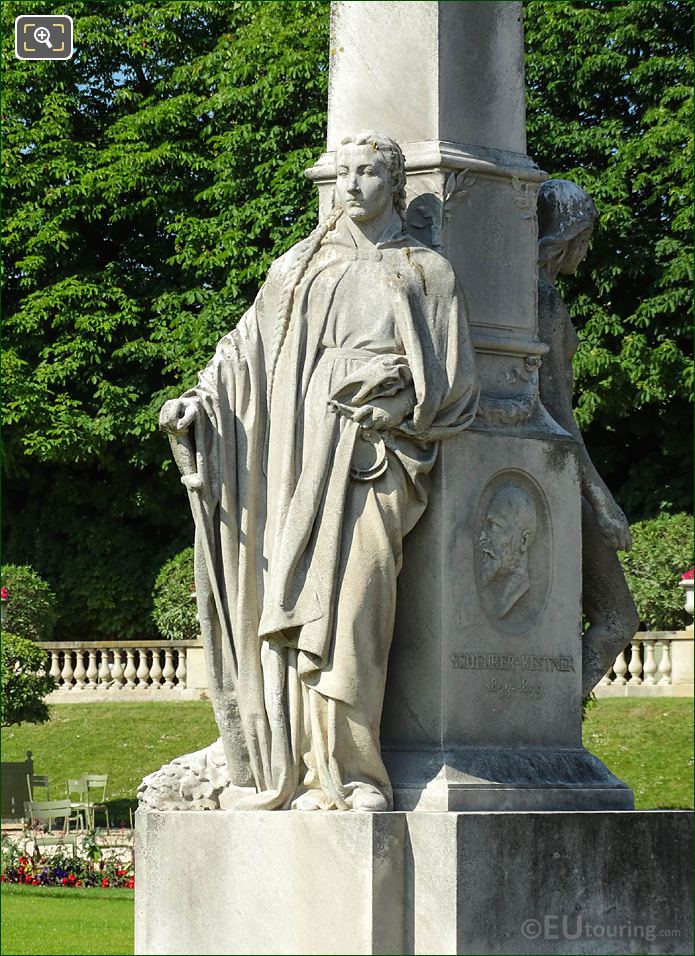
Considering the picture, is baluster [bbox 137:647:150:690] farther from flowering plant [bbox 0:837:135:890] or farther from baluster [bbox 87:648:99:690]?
flowering plant [bbox 0:837:135:890]

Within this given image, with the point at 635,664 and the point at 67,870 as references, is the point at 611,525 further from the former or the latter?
the point at 635,664

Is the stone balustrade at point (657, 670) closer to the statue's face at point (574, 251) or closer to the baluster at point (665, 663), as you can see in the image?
the baluster at point (665, 663)

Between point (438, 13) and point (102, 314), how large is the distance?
2318cm

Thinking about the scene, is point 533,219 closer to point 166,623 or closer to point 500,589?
point 500,589

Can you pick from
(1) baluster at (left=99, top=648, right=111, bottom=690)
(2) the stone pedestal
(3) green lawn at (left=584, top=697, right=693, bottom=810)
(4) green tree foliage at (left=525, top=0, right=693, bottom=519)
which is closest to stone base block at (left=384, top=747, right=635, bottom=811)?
(2) the stone pedestal

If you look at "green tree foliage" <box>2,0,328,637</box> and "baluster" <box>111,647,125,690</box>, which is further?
"baluster" <box>111,647,125,690</box>

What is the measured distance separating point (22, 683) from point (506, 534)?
56.3 feet

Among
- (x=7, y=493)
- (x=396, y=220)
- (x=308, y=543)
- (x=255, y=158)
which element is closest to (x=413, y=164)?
(x=396, y=220)

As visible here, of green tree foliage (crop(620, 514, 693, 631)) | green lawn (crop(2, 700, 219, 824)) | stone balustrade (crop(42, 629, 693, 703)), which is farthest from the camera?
stone balustrade (crop(42, 629, 693, 703))

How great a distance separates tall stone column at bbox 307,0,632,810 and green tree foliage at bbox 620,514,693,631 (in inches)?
767

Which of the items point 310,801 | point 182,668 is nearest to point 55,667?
point 182,668

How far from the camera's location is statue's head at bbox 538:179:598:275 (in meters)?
8.69

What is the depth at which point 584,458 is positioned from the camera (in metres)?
8.53

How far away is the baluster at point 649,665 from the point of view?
27.2 metres
